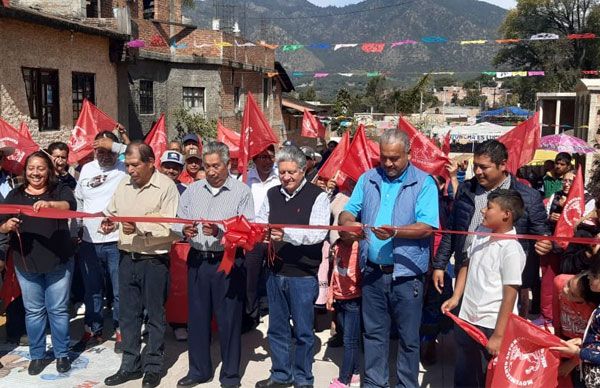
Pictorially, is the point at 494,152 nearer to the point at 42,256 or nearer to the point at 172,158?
the point at 172,158

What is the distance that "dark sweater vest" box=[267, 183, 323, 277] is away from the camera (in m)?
4.53

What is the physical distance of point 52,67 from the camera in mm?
13422

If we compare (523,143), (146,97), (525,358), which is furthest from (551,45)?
(525,358)

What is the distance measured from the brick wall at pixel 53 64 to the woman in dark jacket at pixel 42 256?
801cm

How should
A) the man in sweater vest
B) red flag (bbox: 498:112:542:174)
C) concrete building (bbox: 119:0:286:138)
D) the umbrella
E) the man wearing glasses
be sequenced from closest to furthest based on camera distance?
the man in sweater vest
the man wearing glasses
red flag (bbox: 498:112:542:174)
the umbrella
concrete building (bbox: 119:0:286:138)

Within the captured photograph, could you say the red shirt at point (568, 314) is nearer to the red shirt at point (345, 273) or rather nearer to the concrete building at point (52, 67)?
the red shirt at point (345, 273)

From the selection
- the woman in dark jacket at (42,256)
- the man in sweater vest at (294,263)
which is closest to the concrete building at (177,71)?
the woman in dark jacket at (42,256)

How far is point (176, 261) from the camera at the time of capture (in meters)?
5.79

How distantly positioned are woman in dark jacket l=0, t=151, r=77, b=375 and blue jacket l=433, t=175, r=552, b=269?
2.97 meters

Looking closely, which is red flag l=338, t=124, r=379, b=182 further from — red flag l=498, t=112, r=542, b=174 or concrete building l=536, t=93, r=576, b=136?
concrete building l=536, t=93, r=576, b=136

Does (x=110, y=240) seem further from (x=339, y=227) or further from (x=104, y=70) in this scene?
(x=104, y=70)

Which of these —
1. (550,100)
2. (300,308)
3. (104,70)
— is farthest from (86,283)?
(550,100)

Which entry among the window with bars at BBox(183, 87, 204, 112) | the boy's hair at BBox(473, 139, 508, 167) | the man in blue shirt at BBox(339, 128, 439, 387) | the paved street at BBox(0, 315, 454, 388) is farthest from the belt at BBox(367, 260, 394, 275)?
the window with bars at BBox(183, 87, 204, 112)

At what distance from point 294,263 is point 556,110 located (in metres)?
29.2
